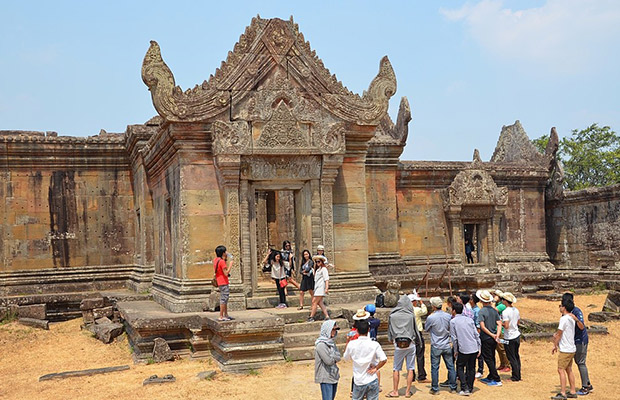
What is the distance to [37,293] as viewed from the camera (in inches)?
622

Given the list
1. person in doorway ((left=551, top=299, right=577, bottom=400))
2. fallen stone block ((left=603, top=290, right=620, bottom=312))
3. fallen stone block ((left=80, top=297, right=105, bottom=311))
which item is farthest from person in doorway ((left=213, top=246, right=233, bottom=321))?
fallen stone block ((left=603, top=290, right=620, bottom=312))

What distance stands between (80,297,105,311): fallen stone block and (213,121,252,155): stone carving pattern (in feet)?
18.7

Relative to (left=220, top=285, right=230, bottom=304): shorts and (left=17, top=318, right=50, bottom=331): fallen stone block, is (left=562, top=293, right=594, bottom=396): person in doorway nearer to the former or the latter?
(left=220, top=285, right=230, bottom=304): shorts

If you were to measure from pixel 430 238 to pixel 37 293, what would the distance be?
35.4 ft

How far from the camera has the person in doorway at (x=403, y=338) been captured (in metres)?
8.33

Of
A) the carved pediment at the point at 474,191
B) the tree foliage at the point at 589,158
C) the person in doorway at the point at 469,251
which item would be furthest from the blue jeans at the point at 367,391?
the tree foliage at the point at 589,158

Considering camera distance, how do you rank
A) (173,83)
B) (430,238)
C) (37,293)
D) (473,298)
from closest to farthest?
(473,298) → (173,83) → (37,293) → (430,238)

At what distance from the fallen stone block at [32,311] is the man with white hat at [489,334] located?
10.5 meters

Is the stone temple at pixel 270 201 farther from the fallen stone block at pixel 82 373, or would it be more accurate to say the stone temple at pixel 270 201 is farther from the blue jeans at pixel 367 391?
the blue jeans at pixel 367 391

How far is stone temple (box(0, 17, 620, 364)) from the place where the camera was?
11727mm

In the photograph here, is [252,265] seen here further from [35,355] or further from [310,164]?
[35,355]

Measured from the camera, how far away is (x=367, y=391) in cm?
656

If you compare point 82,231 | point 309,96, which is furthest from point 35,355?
Result: point 309,96

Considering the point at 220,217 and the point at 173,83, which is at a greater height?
the point at 173,83
